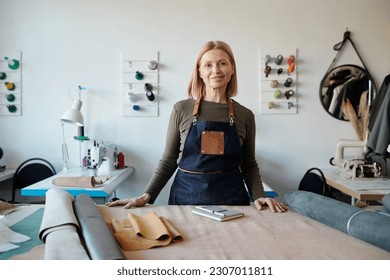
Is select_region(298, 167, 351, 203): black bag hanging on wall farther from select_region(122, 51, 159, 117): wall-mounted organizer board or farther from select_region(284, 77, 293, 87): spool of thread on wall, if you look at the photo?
select_region(122, 51, 159, 117): wall-mounted organizer board

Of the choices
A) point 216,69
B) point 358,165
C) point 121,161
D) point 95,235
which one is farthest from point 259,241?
point 121,161

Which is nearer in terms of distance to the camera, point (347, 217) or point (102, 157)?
point (347, 217)

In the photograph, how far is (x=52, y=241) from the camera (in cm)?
68

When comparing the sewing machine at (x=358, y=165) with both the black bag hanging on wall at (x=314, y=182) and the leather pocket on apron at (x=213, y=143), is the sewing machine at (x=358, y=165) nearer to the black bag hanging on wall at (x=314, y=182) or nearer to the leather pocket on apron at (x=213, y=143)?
the black bag hanging on wall at (x=314, y=182)

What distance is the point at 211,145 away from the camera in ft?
4.33

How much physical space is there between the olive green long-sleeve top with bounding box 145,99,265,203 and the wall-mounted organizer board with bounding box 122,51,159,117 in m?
1.56

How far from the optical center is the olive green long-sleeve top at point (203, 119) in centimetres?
135

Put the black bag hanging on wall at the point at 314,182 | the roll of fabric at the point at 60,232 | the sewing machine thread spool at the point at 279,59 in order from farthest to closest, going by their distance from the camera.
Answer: the sewing machine thread spool at the point at 279,59, the black bag hanging on wall at the point at 314,182, the roll of fabric at the point at 60,232

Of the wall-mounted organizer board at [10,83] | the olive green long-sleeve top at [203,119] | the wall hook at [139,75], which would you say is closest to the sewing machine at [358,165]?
the olive green long-sleeve top at [203,119]

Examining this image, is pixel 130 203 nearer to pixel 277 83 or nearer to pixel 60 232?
pixel 60 232

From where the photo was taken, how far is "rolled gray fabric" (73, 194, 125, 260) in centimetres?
63

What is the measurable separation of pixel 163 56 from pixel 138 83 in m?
0.34

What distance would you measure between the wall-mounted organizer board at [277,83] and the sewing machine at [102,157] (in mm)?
1407
